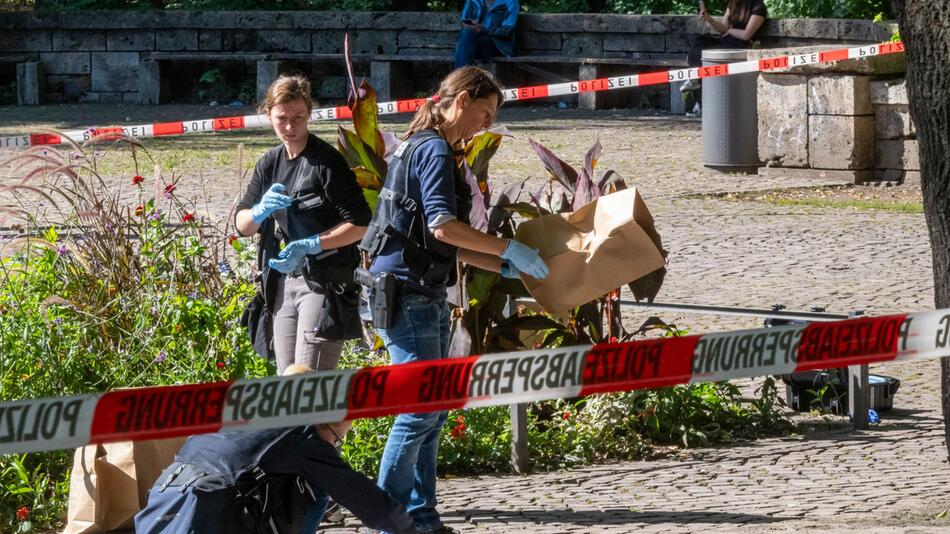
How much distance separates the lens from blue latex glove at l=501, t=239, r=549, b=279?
199 inches

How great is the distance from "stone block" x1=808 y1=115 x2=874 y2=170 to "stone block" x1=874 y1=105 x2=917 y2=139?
0.06 metres

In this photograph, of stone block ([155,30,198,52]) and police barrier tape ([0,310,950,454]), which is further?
stone block ([155,30,198,52])

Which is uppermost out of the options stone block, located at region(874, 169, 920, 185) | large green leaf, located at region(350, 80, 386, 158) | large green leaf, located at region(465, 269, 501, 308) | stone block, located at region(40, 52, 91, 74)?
stone block, located at region(40, 52, 91, 74)

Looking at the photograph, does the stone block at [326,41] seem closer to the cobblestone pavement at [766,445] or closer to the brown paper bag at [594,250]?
the cobblestone pavement at [766,445]

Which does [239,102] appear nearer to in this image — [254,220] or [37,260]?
[37,260]

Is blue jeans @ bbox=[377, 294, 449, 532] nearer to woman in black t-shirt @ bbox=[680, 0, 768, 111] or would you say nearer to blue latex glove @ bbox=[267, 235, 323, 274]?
blue latex glove @ bbox=[267, 235, 323, 274]

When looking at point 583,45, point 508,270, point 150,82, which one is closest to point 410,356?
point 508,270

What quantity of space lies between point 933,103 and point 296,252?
2110mm

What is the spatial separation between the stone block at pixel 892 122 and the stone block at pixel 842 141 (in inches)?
2.4

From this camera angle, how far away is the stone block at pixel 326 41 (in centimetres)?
2255

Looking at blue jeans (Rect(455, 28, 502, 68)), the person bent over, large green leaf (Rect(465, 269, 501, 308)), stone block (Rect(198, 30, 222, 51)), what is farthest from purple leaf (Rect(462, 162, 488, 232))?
stone block (Rect(198, 30, 222, 51))

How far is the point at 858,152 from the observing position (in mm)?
13750

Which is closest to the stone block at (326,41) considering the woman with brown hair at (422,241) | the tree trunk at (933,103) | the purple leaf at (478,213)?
the purple leaf at (478,213)

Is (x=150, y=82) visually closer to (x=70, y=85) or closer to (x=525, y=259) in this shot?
(x=70, y=85)
